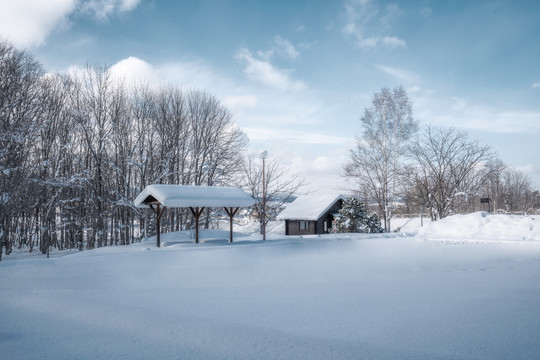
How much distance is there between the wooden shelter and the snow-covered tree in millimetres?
10061

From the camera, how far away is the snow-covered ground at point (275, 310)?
13.8ft

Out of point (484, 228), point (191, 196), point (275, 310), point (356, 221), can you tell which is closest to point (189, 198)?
point (191, 196)

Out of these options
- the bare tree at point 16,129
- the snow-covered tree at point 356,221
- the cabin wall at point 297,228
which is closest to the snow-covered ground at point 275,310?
the bare tree at point 16,129

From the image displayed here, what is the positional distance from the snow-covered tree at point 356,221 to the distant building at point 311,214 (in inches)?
228

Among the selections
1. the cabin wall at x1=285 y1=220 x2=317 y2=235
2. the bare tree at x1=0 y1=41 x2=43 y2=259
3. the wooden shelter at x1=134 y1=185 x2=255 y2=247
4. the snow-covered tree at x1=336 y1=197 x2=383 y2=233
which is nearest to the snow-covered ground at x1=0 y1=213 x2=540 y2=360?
the wooden shelter at x1=134 y1=185 x2=255 y2=247

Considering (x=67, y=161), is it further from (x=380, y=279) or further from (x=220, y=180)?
(x=380, y=279)

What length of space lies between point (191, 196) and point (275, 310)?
43.0 feet

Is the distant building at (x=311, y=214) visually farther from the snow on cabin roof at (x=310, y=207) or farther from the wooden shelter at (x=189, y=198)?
the wooden shelter at (x=189, y=198)

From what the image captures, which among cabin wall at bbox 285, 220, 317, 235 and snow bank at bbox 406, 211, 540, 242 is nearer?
snow bank at bbox 406, 211, 540, 242

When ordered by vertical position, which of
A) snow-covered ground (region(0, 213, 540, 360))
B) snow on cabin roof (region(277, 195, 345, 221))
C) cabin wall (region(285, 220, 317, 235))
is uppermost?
snow on cabin roof (region(277, 195, 345, 221))

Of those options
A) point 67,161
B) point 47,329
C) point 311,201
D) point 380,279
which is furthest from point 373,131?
point 47,329

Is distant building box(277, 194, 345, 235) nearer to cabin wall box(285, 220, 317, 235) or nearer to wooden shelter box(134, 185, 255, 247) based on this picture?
cabin wall box(285, 220, 317, 235)

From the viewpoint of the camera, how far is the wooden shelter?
17344 mm

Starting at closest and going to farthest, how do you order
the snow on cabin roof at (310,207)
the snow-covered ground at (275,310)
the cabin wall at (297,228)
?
the snow-covered ground at (275,310) → the snow on cabin roof at (310,207) → the cabin wall at (297,228)
